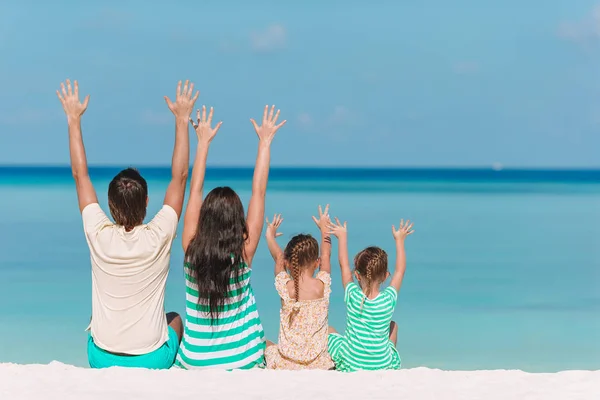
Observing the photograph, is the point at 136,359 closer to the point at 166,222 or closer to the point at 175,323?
the point at 175,323

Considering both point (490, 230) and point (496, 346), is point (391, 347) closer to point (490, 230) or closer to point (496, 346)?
point (496, 346)

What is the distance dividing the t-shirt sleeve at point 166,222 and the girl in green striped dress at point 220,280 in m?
0.14

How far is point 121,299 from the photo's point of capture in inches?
167

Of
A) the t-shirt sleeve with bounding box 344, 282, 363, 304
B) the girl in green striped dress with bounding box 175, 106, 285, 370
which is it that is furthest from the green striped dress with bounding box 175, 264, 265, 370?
the t-shirt sleeve with bounding box 344, 282, 363, 304

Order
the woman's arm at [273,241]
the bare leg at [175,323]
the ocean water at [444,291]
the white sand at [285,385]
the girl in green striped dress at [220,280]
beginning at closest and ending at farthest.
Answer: the white sand at [285,385] → the girl in green striped dress at [220,280] → the bare leg at [175,323] → the woman's arm at [273,241] → the ocean water at [444,291]

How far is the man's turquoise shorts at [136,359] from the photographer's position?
171 inches

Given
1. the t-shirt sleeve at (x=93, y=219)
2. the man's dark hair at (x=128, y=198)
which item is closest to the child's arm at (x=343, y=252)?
the man's dark hair at (x=128, y=198)

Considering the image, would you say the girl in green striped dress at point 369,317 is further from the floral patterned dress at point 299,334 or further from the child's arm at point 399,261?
the floral patterned dress at point 299,334

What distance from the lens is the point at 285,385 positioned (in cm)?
411

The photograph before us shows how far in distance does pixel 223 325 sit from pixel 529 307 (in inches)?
205

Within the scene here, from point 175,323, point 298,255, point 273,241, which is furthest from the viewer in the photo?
point 273,241

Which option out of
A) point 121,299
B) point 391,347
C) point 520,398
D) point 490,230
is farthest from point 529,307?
point 490,230

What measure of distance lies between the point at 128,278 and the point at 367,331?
1.36m

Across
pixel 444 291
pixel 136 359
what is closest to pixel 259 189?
pixel 136 359
